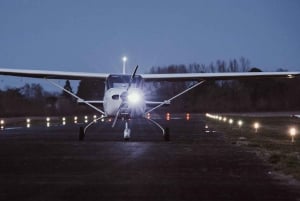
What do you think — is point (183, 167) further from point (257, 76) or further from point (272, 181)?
point (257, 76)

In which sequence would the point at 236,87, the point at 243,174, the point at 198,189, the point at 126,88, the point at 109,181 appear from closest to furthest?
the point at 198,189
the point at 109,181
the point at 243,174
the point at 126,88
the point at 236,87

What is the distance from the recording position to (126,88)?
80.9 ft

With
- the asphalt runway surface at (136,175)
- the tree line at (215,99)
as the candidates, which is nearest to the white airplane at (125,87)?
the asphalt runway surface at (136,175)

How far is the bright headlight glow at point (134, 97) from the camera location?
79.0ft

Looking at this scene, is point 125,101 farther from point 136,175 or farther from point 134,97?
point 136,175

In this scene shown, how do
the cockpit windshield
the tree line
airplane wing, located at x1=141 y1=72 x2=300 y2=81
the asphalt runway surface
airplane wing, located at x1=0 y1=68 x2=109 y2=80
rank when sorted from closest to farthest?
the asphalt runway surface, the cockpit windshield, airplane wing, located at x1=0 y1=68 x2=109 y2=80, airplane wing, located at x1=141 y1=72 x2=300 y2=81, the tree line

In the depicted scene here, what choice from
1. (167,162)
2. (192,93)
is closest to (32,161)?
(167,162)

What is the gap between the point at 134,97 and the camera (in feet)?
79.6

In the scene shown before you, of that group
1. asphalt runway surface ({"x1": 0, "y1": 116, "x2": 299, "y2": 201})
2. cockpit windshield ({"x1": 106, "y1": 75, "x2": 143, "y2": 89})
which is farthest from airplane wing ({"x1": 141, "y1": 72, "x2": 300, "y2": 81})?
asphalt runway surface ({"x1": 0, "y1": 116, "x2": 299, "y2": 201})

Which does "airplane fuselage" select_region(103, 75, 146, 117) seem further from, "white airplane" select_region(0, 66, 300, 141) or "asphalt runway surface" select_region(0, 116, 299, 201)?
"asphalt runway surface" select_region(0, 116, 299, 201)

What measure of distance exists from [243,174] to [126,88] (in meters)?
12.2

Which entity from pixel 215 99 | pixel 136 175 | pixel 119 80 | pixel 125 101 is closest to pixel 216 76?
pixel 119 80

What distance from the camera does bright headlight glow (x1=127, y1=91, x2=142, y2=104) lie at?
24091 millimetres

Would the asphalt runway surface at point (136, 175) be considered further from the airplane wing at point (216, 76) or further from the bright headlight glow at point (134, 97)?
the airplane wing at point (216, 76)
